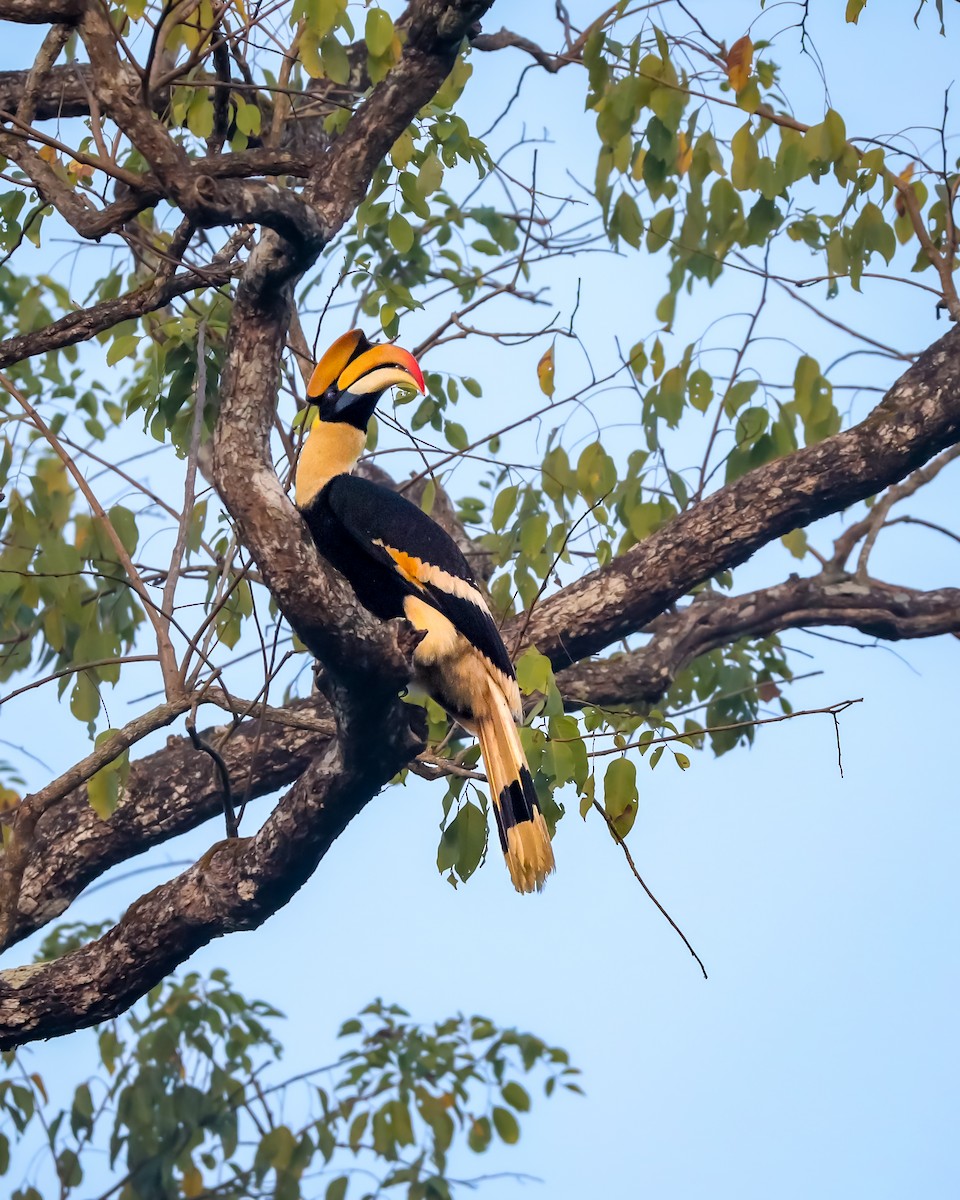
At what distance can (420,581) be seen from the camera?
8.19 feet

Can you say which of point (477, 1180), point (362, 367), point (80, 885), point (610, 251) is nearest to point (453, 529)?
point (610, 251)

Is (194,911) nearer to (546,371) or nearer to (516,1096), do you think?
(546,371)

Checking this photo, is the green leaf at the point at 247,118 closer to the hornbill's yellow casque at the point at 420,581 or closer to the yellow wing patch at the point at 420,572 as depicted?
the hornbill's yellow casque at the point at 420,581

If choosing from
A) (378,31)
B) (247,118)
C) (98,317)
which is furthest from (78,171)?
(378,31)

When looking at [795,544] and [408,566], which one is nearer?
[408,566]

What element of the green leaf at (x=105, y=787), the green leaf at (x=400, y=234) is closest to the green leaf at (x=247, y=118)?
the green leaf at (x=400, y=234)

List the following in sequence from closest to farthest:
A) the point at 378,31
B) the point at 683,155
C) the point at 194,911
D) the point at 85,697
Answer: the point at 194,911 < the point at 378,31 < the point at 85,697 < the point at 683,155

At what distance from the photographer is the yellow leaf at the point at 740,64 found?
2752mm

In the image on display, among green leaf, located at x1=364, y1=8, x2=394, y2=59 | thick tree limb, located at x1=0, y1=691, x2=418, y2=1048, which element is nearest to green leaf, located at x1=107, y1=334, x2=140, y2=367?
green leaf, located at x1=364, y1=8, x2=394, y2=59

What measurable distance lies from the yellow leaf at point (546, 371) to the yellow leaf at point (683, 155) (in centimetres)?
53

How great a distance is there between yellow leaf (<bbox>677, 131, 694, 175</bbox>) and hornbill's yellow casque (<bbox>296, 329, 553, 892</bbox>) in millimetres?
988

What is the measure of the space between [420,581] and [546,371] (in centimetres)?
98

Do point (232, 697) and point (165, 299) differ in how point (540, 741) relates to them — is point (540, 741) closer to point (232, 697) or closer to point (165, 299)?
point (232, 697)

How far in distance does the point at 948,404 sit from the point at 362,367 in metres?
1.19
